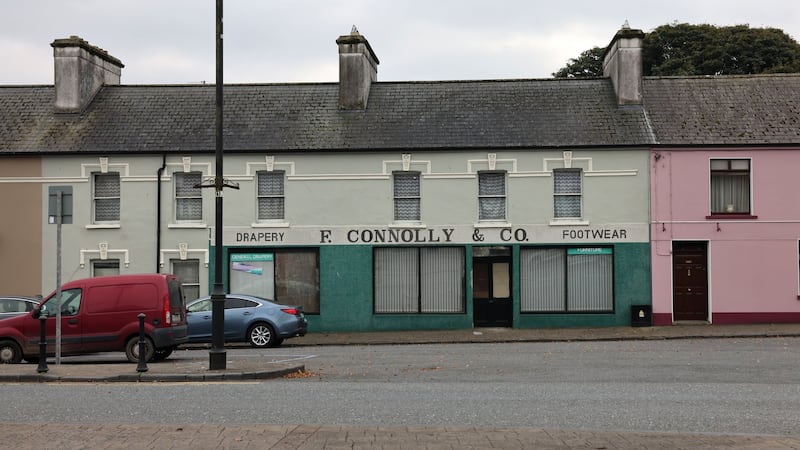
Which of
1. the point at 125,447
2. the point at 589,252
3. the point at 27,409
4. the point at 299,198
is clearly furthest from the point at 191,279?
the point at 125,447

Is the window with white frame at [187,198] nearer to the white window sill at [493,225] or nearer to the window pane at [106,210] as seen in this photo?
the window pane at [106,210]

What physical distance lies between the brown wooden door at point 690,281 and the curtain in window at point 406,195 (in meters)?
8.13

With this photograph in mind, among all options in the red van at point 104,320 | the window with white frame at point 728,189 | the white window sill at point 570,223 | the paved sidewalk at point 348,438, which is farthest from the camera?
the white window sill at point 570,223

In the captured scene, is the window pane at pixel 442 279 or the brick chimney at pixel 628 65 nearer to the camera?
the window pane at pixel 442 279

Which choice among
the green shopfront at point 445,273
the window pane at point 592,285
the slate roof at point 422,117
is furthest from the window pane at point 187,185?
the window pane at point 592,285

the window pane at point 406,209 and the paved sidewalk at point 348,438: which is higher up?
the window pane at point 406,209

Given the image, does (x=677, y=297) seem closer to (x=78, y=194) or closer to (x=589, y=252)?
(x=589, y=252)

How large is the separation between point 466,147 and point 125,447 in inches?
830

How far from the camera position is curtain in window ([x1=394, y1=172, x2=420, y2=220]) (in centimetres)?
2970

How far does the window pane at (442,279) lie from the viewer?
96.3 feet

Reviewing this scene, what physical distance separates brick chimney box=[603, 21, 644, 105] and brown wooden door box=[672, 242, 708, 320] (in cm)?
499

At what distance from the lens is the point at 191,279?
29.8 m

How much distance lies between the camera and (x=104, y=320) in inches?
762

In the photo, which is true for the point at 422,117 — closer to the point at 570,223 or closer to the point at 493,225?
the point at 493,225
